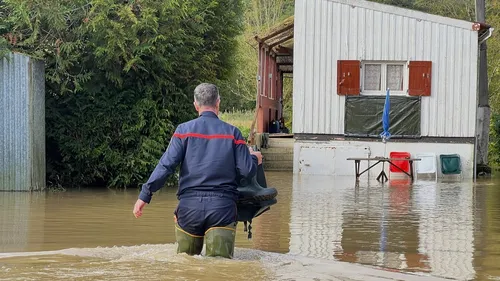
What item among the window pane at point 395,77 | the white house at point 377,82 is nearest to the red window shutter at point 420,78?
the white house at point 377,82

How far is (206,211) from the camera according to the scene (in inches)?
299

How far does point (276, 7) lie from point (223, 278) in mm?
43126

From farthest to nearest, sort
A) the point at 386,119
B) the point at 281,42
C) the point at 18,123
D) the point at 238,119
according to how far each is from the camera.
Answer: the point at 238,119 → the point at 281,42 → the point at 386,119 → the point at 18,123

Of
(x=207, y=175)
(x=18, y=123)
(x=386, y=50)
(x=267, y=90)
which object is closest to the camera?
(x=207, y=175)

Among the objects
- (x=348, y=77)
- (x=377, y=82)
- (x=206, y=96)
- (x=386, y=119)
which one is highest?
(x=348, y=77)

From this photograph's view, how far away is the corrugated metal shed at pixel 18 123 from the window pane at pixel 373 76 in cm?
1070

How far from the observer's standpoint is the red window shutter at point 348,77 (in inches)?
984

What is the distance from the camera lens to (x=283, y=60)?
35.1m

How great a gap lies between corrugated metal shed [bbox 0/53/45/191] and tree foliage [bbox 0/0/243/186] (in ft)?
1.82

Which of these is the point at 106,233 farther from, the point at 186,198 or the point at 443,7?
the point at 443,7

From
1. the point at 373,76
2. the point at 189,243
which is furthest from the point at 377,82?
the point at 189,243

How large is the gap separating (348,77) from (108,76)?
28.8 feet

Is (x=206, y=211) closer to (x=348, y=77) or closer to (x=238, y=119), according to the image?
(x=348, y=77)

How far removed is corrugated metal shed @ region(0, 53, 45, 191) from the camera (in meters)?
17.2
